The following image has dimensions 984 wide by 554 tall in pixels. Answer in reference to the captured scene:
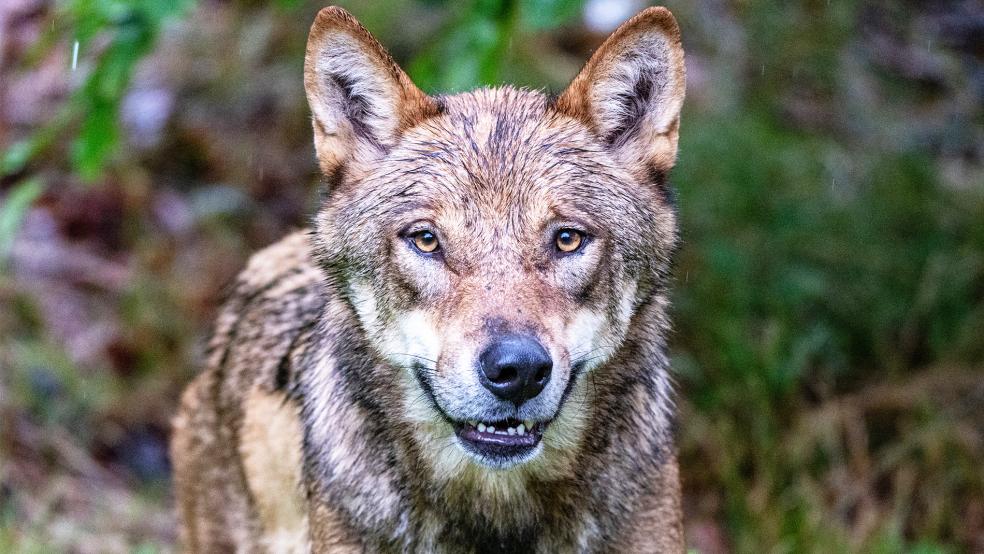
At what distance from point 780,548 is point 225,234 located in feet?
13.3

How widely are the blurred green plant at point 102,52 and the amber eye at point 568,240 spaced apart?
6.06ft

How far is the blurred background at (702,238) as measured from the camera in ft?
20.4

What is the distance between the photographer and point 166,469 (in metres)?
7.08

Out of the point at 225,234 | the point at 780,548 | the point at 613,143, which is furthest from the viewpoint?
the point at 225,234

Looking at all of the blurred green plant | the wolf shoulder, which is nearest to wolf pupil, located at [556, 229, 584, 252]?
the wolf shoulder

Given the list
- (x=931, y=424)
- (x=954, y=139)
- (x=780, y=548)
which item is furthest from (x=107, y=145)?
(x=954, y=139)

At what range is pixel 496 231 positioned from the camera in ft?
11.4

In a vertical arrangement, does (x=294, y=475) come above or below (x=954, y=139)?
below

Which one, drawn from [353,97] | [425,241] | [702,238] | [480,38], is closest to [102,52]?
[480,38]

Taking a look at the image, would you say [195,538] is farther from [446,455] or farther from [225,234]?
[225,234]

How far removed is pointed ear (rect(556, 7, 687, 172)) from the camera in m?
3.81

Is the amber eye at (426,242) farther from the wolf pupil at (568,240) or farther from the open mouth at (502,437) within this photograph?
the open mouth at (502,437)

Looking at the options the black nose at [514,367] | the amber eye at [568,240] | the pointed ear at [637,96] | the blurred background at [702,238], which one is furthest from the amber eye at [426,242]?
the blurred background at [702,238]

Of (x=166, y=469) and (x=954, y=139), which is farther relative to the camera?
(x=954, y=139)
